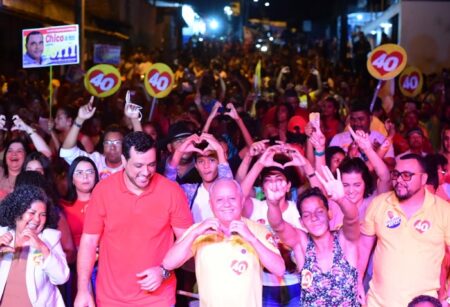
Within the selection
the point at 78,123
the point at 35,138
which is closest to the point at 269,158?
the point at 78,123

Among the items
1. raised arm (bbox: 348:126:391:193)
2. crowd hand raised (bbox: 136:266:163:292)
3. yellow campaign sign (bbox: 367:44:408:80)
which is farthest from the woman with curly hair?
yellow campaign sign (bbox: 367:44:408:80)

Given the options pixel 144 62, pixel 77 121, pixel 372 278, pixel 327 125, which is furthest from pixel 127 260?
pixel 144 62

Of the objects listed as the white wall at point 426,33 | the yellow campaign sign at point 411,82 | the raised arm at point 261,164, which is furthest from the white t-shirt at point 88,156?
the white wall at point 426,33

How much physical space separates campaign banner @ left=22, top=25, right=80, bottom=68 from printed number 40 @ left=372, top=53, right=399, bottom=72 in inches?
161

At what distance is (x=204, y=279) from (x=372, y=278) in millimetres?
1385

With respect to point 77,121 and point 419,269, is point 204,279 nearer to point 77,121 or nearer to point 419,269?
point 419,269

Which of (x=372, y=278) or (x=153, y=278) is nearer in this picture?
(x=153, y=278)

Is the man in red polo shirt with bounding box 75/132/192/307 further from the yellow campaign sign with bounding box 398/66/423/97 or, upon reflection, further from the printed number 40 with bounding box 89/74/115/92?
the yellow campaign sign with bounding box 398/66/423/97

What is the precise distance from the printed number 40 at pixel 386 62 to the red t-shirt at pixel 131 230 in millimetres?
5938

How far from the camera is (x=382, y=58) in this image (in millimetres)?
10586

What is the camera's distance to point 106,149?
741cm

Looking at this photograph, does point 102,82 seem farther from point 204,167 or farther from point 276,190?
point 276,190

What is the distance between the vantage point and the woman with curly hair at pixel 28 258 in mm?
5133

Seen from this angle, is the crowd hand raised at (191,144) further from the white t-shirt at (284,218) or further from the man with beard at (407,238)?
the man with beard at (407,238)
